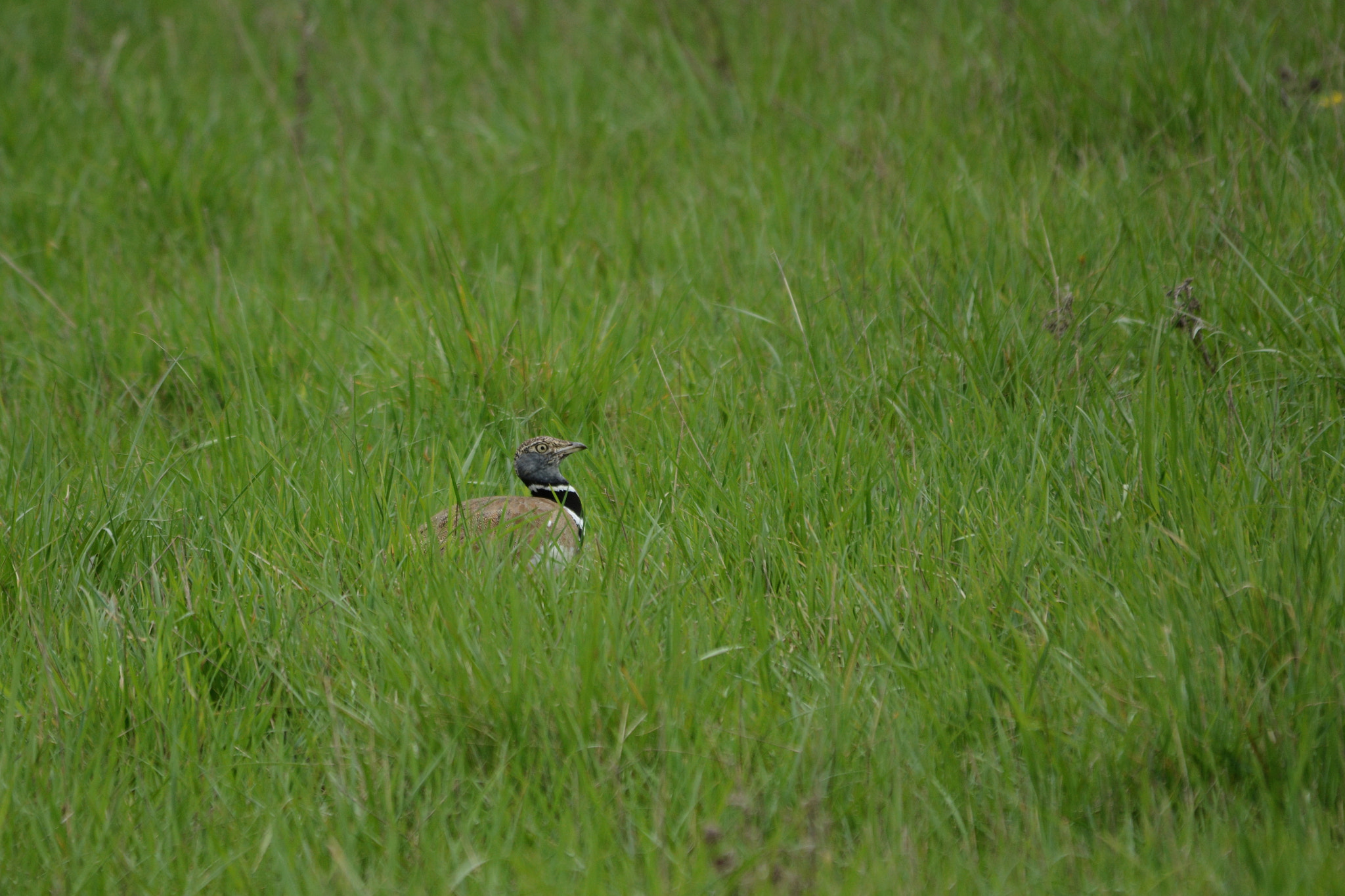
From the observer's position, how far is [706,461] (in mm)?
3879

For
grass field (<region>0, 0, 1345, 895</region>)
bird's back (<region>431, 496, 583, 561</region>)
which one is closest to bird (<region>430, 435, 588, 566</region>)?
bird's back (<region>431, 496, 583, 561</region>)

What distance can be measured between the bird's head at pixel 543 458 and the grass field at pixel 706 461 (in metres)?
0.16

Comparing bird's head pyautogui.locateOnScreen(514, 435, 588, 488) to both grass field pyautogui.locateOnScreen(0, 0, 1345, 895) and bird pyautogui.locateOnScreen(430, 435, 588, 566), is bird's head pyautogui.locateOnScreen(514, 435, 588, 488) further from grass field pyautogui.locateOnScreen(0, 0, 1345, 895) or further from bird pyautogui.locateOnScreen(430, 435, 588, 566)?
grass field pyautogui.locateOnScreen(0, 0, 1345, 895)

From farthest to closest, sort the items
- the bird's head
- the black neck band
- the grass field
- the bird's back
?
1. the bird's head
2. the black neck band
3. the bird's back
4. the grass field

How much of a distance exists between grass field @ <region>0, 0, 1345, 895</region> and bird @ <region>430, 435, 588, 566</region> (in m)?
0.15

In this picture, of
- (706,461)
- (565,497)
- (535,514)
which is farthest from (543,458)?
(706,461)

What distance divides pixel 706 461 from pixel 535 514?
2.00 ft

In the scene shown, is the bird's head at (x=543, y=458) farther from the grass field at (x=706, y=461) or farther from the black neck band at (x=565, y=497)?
the grass field at (x=706, y=461)

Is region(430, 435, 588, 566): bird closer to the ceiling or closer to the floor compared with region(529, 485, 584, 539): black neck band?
closer to the ceiling

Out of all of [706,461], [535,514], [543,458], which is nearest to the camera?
[535,514]

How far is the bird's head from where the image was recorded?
13.7 ft

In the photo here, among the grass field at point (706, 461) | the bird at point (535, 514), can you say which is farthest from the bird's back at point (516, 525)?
the grass field at point (706, 461)

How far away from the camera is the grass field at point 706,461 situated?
2.57 metres

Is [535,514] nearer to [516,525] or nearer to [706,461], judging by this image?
[516,525]
